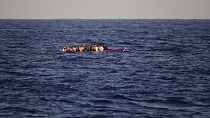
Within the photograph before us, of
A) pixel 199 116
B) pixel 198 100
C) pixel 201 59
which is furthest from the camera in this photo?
pixel 201 59

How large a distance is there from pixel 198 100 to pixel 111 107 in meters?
7.03

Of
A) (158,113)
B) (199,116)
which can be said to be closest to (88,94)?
(158,113)

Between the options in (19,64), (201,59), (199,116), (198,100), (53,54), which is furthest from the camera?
(53,54)

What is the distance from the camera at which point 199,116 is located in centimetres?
3125

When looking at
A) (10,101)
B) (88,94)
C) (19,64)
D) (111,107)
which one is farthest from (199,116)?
(19,64)

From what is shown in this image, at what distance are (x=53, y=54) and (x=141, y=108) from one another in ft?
120

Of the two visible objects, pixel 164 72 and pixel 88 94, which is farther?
pixel 164 72

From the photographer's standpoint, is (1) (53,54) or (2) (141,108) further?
(1) (53,54)

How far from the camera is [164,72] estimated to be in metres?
49.8

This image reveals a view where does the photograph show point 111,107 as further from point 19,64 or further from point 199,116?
point 19,64

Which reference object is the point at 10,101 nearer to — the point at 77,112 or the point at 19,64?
the point at 77,112

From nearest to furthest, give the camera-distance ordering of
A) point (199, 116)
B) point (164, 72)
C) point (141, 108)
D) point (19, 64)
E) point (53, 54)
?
1. point (199, 116)
2. point (141, 108)
3. point (164, 72)
4. point (19, 64)
5. point (53, 54)

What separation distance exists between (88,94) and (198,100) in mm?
8552

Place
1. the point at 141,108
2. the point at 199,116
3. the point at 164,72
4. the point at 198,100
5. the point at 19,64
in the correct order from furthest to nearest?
the point at 19,64 → the point at 164,72 → the point at 198,100 → the point at 141,108 → the point at 199,116
